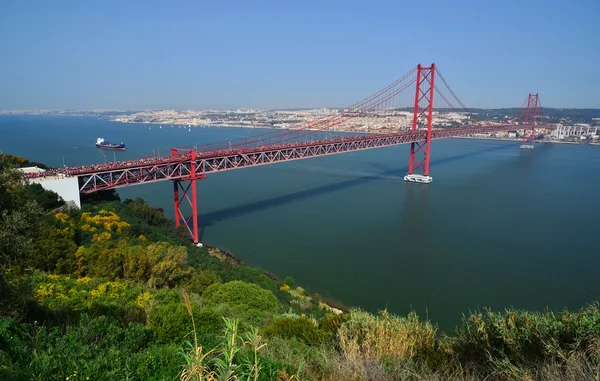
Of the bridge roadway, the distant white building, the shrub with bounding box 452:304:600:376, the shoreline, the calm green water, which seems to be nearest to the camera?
the shrub with bounding box 452:304:600:376

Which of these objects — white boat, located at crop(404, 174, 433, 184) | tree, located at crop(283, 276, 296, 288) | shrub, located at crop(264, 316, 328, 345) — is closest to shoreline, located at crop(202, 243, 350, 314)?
tree, located at crop(283, 276, 296, 288)

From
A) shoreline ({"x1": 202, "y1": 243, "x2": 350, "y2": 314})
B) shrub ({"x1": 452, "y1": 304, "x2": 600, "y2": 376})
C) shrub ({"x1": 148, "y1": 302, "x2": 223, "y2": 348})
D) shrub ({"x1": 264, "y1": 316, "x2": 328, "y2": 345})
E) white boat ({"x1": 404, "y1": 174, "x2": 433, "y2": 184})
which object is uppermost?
shrub ({"x1": 452, "y1": 304, "x2": 600, "y2": 376})

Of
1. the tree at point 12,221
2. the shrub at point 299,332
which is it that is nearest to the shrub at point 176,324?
the shrub at point 299,332

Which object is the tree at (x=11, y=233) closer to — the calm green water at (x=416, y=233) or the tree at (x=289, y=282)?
the calm green water at (x=416, y=233)

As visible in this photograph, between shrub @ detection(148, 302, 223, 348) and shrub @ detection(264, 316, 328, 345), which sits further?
shrub @ detection(264, 316, 328, 345)

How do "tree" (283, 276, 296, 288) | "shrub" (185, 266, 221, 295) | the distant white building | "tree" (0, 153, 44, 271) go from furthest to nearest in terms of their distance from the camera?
the distant white building → "tree" (283, 276, 296, 288) → "shrub" (185, 266, 221, 295) → "tree" (0, 153, 44, 271)

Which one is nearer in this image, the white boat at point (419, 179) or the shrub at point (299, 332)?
the shrub at point (299, 332)

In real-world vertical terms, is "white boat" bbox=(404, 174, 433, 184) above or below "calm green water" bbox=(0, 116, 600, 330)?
above

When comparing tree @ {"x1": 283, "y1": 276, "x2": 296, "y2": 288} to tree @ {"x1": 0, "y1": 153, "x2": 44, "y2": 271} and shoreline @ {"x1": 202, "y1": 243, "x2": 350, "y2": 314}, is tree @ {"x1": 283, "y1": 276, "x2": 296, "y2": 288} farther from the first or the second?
tree @ {"x1": 0, "y1": 153, "x2": 44, "y2": 271}

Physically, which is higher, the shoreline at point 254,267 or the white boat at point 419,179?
the white boat at point 419,179
